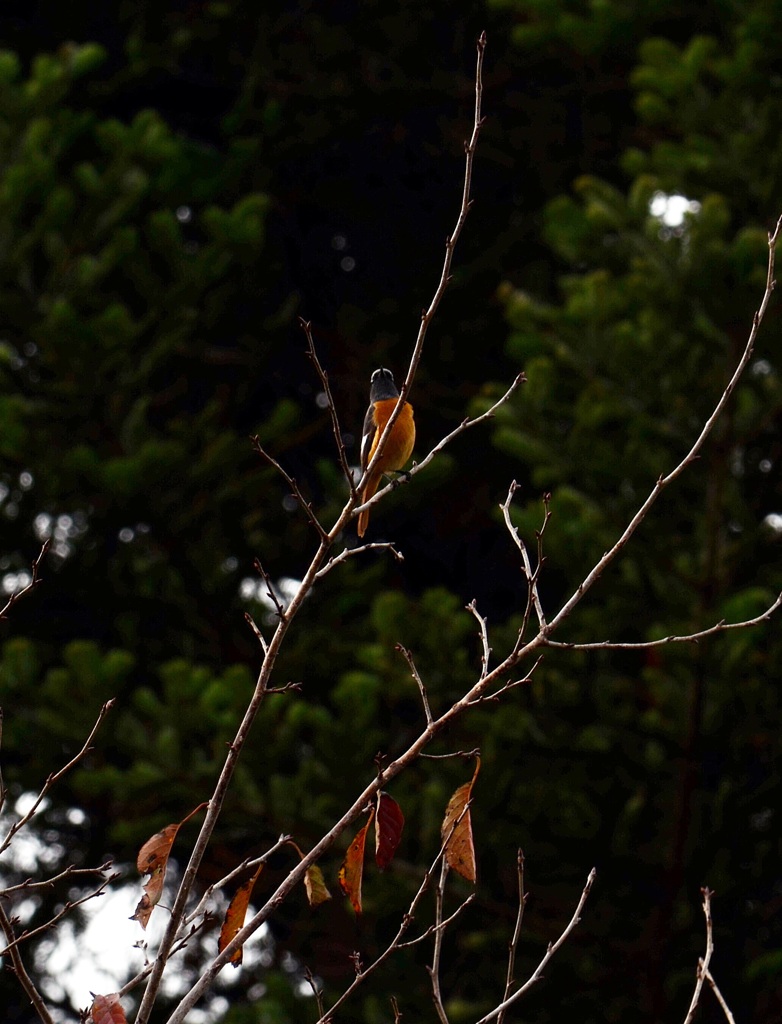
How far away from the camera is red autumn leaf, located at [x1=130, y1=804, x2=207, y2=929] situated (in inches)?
85.4

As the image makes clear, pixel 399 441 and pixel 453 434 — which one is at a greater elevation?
pixel 453 434

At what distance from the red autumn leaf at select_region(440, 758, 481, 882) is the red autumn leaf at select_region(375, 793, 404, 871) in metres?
0.08

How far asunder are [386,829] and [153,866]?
374mm

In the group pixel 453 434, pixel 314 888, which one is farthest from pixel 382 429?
pixel 314 888

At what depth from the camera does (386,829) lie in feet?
7.00

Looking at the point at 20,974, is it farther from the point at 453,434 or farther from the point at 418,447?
the point at 418,447

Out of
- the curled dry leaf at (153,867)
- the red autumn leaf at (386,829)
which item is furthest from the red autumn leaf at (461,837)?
the curled dry leaf at (153,867)

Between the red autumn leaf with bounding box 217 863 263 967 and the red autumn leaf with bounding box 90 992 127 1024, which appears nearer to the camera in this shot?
the red autumn leaf with bounding box 90 992 127 1024

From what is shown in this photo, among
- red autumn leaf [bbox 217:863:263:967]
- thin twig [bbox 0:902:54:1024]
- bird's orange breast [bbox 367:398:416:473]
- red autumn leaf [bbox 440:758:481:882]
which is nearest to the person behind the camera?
thin twig [bbox 0:902:54:1024]

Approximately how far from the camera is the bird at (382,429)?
383 cm

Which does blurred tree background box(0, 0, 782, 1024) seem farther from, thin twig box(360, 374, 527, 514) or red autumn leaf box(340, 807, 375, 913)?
red autumn leaf box(340, 807, 375, 913)

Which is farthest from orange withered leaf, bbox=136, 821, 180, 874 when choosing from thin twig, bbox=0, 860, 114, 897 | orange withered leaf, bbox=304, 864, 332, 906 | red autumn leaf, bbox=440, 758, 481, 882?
red autumn leaf, bbox=440, 758, 481, 882

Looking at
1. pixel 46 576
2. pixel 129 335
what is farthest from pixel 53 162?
pixel 46 576

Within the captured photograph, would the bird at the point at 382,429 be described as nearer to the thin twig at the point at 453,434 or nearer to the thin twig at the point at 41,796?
the thin twig at the point at 453,434
